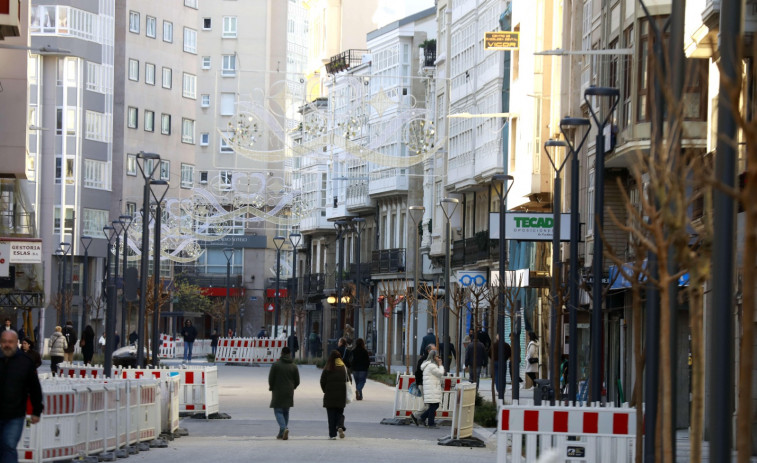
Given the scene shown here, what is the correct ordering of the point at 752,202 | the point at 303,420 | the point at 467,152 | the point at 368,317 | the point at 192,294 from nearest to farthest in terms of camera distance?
1. the point at 752,202
2. the point at 303,420
3. the point at 467,152
4. the point at 368,317
5. the point at 192,294

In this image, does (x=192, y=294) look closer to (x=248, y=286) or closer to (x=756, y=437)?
(x=248, y=286)


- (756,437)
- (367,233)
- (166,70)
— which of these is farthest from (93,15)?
(756,437)

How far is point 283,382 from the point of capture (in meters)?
25.7

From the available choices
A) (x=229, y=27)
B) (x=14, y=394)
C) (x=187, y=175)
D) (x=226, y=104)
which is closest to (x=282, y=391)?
(x=14, y=394)

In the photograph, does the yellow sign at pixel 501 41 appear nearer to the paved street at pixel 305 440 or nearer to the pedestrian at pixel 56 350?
the paved street at pixel 305 440

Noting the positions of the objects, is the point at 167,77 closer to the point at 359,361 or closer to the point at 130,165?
the point at 130,165

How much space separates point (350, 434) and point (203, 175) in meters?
97.6

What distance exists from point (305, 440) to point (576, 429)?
9349 mm

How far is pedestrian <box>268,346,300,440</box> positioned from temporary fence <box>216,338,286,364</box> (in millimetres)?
41860

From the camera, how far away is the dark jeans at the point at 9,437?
49.4ft

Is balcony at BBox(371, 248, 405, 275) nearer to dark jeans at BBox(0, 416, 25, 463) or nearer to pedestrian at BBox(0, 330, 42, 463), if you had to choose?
pedestrian at BBox(0, 330, 42, 463)

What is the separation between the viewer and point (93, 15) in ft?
309

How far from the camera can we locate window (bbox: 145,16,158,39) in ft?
343

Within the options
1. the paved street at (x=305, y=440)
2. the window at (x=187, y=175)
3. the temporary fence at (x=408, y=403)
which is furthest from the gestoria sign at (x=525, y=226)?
the window at (x=187, y=175)
